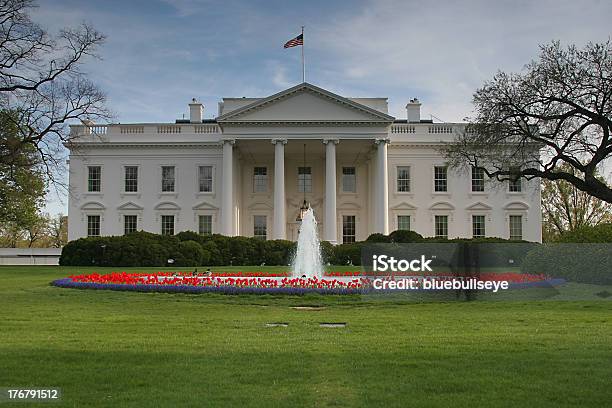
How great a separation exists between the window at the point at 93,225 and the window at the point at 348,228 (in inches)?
697

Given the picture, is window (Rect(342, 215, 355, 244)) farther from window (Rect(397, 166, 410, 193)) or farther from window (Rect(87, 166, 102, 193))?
window (Rect(87, 166, 102, 193))

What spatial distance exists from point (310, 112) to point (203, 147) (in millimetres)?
8845

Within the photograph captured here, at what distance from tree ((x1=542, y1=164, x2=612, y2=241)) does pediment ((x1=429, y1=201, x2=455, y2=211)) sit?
46.5ft

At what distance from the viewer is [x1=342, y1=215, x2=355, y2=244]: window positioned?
162 feet

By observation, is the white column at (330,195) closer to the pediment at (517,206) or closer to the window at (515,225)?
the pediment at (517,206)

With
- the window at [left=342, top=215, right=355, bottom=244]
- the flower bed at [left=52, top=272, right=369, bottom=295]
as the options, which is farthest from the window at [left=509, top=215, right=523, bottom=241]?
the flower bed at [left=52, top=272, right=369, bottom=295]

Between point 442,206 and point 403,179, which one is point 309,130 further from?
point 442,206

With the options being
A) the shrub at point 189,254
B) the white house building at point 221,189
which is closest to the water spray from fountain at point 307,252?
the shrub at point 189,254

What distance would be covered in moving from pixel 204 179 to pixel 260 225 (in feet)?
17.3

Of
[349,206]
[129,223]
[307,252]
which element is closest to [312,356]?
[307,252]

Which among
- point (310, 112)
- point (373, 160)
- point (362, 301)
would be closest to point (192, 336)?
point (362, 301)

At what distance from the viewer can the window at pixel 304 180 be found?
49969 mm

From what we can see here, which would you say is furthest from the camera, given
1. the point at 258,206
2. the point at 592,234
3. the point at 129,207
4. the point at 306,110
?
the point at 258,206

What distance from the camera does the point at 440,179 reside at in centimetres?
4884
